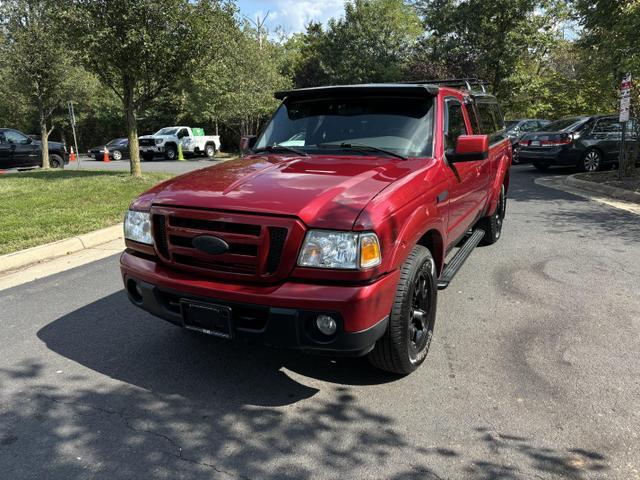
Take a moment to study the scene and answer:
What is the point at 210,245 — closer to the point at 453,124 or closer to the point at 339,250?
the point at 339,250

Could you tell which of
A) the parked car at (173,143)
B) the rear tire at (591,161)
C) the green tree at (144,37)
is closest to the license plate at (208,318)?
the green tree at (144,37)

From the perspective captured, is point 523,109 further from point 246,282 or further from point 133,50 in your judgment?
point 246,282

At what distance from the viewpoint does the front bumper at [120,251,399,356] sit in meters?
2.58

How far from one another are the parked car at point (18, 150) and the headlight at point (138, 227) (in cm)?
1778

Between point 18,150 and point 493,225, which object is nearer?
point 493,225

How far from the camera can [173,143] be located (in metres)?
26.7

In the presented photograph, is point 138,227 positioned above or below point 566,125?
below

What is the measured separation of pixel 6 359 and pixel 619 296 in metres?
5.17

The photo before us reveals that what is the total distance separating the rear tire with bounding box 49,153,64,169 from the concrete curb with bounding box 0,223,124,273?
46.7 ft

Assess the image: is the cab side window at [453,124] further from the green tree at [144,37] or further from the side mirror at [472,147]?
the green tree at [144,37]

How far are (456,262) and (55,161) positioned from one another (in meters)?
19.6

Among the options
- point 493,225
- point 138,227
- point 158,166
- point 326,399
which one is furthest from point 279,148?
point 158,166

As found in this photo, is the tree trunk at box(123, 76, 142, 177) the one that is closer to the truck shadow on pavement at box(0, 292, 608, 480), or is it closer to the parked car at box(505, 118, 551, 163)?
the truck shadow on pavement at box(0, 292, 608, 480)

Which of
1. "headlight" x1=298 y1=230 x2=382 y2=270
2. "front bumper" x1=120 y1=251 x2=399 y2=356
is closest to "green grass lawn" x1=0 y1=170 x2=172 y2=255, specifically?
"front bumper" x1=120 y1=251 x2=399 y2=356
